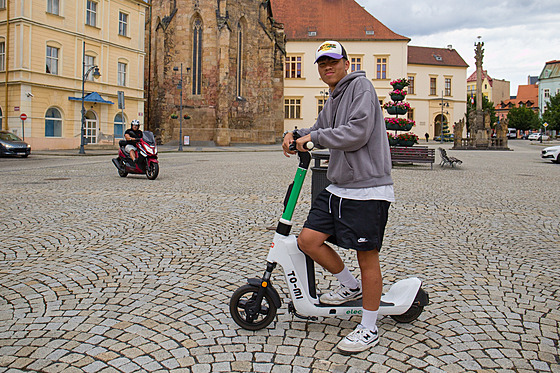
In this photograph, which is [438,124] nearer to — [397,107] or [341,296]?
[397,107]

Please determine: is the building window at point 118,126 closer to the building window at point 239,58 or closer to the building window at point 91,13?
the building window at point 91,13

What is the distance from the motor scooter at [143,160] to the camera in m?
13.5

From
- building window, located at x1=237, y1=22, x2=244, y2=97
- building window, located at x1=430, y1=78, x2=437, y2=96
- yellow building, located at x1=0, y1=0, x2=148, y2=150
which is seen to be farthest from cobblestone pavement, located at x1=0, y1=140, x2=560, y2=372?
building window, located at x1=430, y1=78, x2=437, y2=96

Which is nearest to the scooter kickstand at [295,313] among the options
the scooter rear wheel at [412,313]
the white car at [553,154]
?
the scooter rear wheel at [412,313]

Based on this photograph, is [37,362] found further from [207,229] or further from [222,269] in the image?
[207,229]

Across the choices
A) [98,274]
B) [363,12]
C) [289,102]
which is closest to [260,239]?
[98,274]

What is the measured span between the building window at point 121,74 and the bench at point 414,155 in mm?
23409

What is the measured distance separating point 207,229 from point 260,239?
93 cm

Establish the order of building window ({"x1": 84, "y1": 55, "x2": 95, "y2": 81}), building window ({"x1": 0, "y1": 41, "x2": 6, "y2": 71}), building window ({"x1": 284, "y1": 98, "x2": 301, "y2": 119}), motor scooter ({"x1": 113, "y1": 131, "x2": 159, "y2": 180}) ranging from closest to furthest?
motor scooter ({"x1": 113, "y1": 131, "x2": 159, "y2": 180}) → building window ({"x1": 0, "y1": 41, "x2": 6, "y2": 71}) → building window ({"x1": 84, "y1": 55, "x2": 95, "y2": 81}) → building window ({"x1": 284, "y1": 98, "x2": 301, "y2": 119})

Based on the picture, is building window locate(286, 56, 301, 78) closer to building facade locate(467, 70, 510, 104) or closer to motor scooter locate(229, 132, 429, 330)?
motor scooter locate(229, 132, 429, 330)

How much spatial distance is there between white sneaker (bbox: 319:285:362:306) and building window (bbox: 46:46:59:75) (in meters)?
31.4

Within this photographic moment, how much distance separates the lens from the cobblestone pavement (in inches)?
112

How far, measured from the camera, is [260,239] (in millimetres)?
6043

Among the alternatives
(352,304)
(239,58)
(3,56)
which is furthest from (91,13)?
(352,304)
